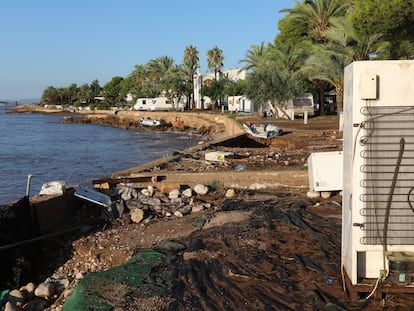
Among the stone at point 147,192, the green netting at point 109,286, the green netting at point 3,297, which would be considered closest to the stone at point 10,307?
the green netting at point 3,297

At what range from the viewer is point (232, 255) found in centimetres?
588

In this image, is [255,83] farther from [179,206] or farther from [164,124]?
[179,206]

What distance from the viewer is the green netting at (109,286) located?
4.79m

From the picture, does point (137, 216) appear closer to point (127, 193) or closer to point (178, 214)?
point (178, 214)

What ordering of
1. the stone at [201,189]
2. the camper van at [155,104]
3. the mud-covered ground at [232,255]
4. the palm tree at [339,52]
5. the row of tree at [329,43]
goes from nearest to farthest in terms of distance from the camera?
the mud-covered ground at [232,255], the stone at [201,189], the row of tree at [329,43], the palm tree at [339,52], the camper van at [155,104]

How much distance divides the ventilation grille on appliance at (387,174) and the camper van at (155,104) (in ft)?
219

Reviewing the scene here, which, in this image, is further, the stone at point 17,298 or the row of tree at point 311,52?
the row of tree at point 311,52

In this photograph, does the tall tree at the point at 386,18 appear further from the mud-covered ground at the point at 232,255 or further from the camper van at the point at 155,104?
the camper van at the point at 155,104

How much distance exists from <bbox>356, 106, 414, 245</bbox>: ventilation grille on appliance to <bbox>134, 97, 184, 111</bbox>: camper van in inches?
2626

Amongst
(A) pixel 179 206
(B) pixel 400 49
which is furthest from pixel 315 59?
(A) pixel 179 206

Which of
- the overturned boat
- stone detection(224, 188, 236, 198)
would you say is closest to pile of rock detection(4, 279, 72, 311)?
stone detection(224, 188, 236, 198)

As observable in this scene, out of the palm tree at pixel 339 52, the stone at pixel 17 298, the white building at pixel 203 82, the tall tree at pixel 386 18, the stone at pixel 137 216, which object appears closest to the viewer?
the stone at pixel 17 298

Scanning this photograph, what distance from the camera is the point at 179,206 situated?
9.48 metres

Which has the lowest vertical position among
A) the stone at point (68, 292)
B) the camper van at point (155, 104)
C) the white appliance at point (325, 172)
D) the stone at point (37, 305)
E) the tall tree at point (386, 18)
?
the stone at point (37, 305)
